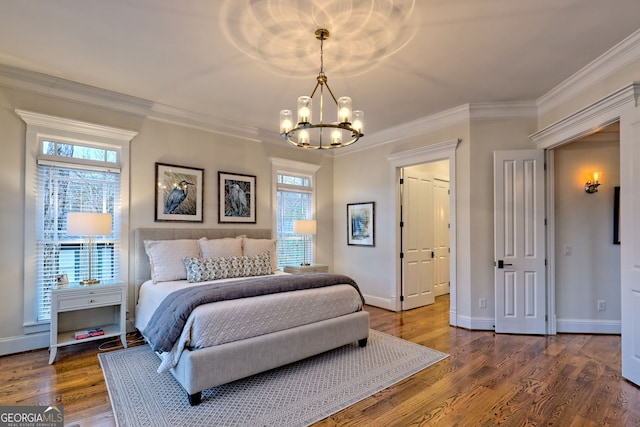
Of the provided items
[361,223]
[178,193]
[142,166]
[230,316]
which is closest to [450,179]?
[361,223]

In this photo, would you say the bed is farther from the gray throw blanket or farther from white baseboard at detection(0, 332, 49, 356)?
white baseboard at detection(0, 332, 49, 356)

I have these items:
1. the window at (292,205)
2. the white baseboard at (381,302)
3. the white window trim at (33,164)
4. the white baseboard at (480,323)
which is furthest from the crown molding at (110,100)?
the white baseboard at (480,323)

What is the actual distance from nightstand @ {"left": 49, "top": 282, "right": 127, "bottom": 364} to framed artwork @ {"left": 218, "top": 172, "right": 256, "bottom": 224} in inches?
65.0

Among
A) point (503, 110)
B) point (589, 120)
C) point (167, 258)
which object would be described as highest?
point (503, 110)

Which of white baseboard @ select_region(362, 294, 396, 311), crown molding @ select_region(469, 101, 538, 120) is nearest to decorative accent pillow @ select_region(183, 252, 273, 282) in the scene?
white baseboard @ select_region(362, 294, 396, 311)

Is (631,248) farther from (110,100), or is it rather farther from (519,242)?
(110,100)

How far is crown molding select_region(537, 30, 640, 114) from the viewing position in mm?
2820

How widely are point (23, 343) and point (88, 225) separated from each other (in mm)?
1427

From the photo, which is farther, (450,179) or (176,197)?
(450,179)

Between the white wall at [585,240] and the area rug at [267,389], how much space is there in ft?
6.75

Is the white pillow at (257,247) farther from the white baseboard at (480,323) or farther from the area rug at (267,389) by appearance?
the white baseboard at (480,323)

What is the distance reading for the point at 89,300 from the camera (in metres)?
3.30

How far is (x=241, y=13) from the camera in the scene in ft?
7.89

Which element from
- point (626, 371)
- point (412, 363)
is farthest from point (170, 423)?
point (626, 371)
